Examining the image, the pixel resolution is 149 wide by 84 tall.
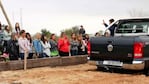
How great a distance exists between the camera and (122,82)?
10.9 meters

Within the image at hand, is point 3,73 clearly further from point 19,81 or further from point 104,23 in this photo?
point 104,23

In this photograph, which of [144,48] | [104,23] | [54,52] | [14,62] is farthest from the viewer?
[104,23]

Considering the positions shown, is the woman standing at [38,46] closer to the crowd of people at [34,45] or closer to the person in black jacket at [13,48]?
the crowd of people at [34,45]

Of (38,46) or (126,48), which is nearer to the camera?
(126,48)

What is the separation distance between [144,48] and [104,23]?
6.73 metres

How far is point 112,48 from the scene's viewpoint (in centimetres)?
1252

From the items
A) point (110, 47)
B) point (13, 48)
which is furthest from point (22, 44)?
point (110, 47)

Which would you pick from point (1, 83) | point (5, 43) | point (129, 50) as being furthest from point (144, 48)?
point (5, 43)

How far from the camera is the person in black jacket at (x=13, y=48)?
48.3 feet

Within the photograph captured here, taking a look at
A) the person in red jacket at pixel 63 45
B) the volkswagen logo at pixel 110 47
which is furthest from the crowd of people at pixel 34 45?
the volkswagen logo at pixel 110 47

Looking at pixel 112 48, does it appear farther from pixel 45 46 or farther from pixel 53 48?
pixel 53 48

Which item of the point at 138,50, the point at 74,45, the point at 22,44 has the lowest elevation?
the point at 138,50

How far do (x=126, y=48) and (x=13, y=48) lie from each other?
15.2ft

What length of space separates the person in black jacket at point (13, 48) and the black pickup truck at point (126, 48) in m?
3.07
